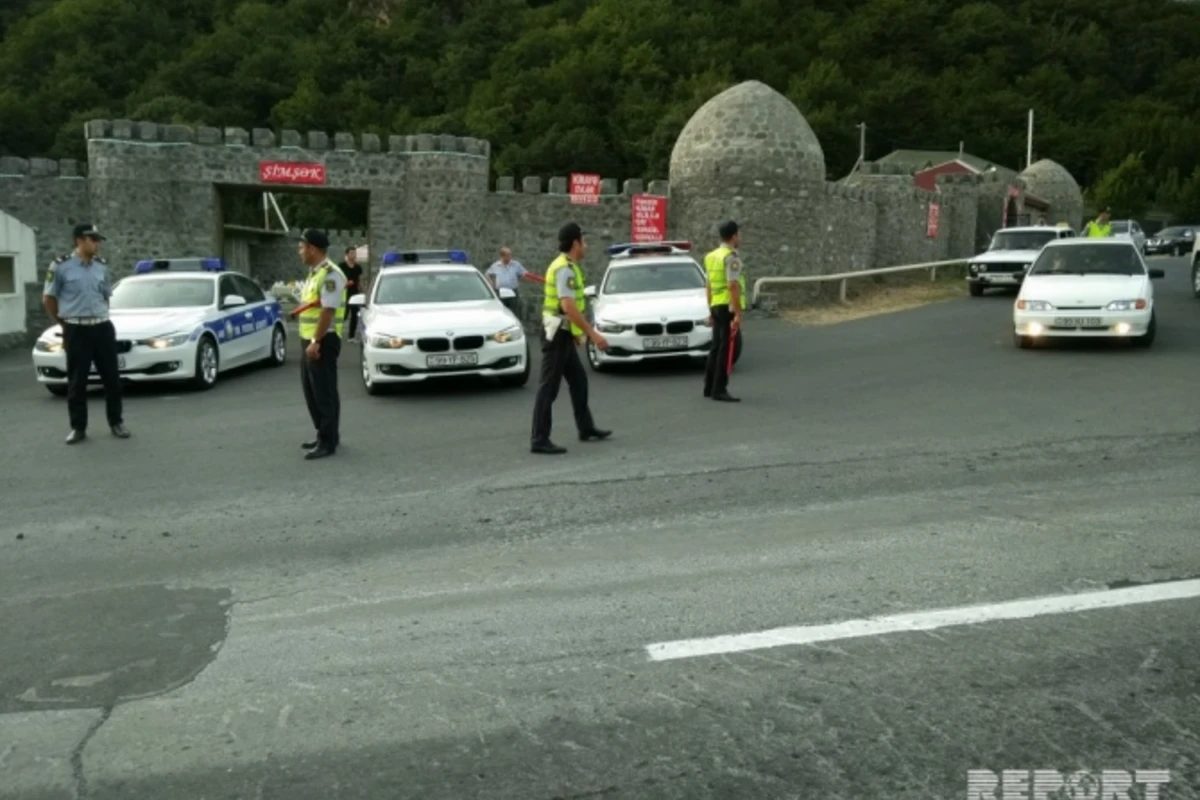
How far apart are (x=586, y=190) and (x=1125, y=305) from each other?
1526 cm

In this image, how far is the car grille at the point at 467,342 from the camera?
14250 mm

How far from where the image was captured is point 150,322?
15.5 m

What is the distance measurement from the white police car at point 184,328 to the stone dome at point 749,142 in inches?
491

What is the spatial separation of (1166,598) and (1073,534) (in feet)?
4.19

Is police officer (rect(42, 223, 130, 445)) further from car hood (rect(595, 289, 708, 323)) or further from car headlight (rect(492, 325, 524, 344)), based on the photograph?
car hood (rect(595, 289, 708, 323))

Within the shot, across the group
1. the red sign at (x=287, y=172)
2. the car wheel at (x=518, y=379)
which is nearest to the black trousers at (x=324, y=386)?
the car wheel at (x=518, y=379)

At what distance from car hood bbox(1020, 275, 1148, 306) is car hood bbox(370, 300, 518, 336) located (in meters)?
7.28

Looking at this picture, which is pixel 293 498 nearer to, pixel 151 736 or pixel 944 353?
pixel 151 736

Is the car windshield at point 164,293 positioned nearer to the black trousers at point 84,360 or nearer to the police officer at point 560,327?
the black trousers at point 84,360

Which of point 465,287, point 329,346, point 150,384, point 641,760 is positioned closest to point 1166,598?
point 641,760

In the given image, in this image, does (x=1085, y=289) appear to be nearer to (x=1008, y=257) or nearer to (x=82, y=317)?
(x=1008, y=257)

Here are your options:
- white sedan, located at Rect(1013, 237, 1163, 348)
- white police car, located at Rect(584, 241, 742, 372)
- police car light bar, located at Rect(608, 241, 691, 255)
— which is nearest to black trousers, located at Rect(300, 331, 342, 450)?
white police car, located at Rect(584, 241, 742, 372)

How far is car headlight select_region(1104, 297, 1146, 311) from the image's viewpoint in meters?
16.1

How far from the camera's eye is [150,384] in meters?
16.2
